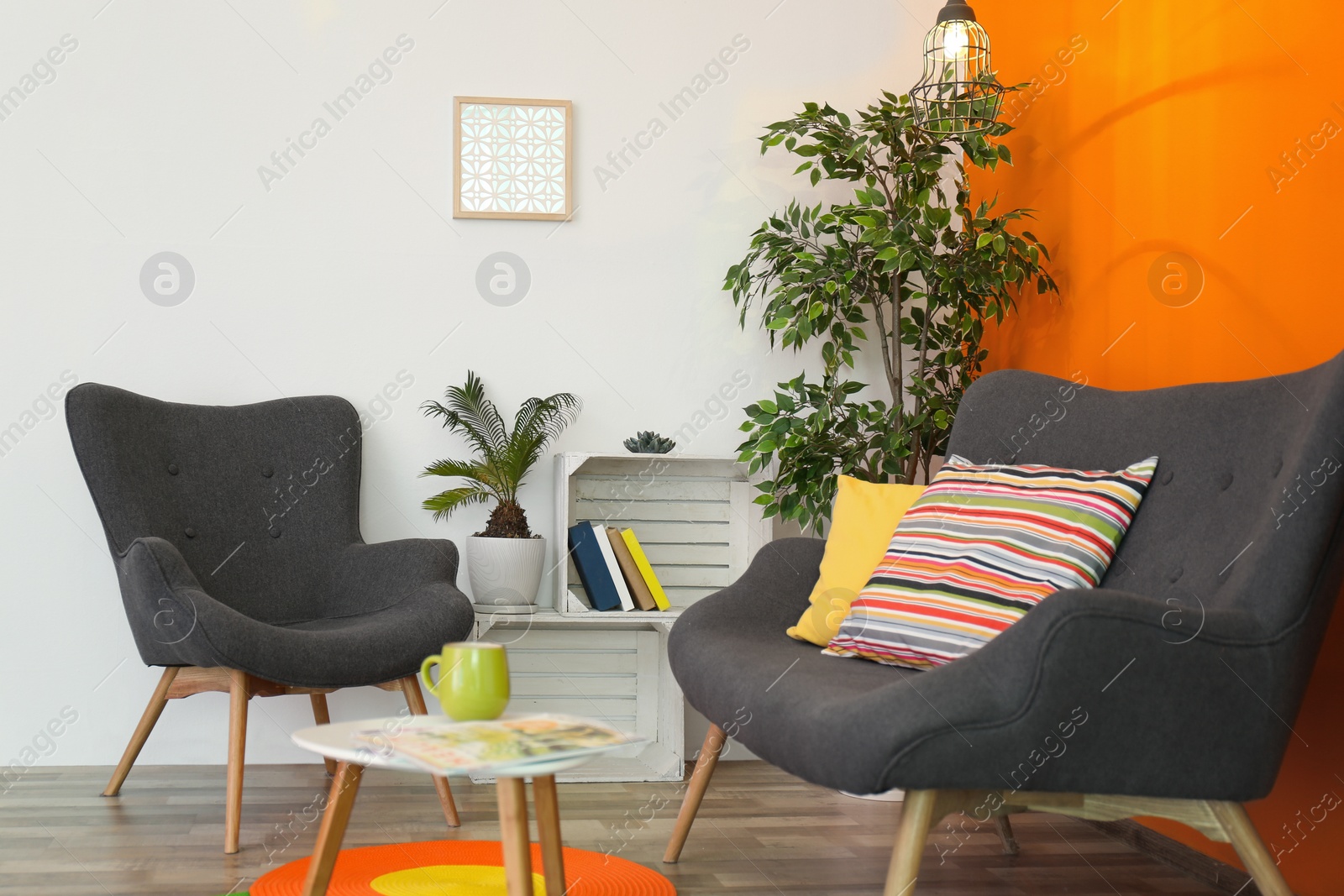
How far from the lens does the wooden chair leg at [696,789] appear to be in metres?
2.08

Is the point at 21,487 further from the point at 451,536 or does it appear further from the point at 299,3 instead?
the point at 299,3

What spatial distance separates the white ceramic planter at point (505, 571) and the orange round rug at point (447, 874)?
28.4 inches

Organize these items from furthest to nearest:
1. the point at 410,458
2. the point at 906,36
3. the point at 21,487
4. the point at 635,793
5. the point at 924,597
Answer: the point at 906,36 → the point at 410,458 → the point at 21,487 → the point at 635,793 → the point at 924,597

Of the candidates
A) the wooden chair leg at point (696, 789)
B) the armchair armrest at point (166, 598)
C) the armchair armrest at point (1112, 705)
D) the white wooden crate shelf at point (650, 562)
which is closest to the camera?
the armchair armrest at point (1112, 705)

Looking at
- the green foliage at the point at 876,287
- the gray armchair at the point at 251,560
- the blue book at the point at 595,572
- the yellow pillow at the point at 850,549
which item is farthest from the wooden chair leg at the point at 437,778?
the green foliage at the point at 876,287

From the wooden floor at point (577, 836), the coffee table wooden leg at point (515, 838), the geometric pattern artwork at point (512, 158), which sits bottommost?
the wooden floor at point (577, 836)

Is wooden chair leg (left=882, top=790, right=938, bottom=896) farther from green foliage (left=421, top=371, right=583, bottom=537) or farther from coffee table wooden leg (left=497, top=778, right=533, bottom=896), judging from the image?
green foliage (left=421, top=371, right=583, bottom=537)

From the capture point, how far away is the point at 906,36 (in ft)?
11.1

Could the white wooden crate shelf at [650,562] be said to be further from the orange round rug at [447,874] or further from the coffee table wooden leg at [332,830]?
the coffee table wooden leg at [332,830]

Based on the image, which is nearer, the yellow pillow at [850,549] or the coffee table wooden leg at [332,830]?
the coffee table wooden leg at [332,830]

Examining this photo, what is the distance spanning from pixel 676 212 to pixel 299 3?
3.97ft

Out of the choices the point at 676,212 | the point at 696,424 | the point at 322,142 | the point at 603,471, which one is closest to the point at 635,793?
the point at 603,471

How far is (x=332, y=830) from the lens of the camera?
1.50m

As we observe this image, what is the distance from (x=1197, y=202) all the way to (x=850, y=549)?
1.06 meters
